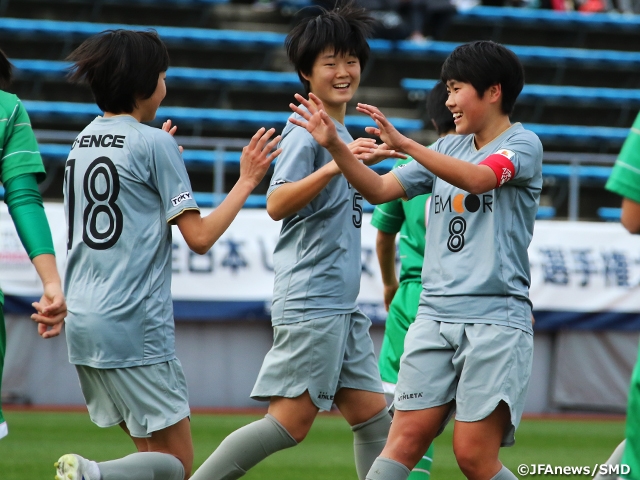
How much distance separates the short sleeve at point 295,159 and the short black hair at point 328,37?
1.05 ft

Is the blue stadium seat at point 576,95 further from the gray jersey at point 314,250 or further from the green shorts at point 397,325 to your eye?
the gray jersey at point 314,250

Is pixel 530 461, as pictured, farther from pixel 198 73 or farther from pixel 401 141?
pixel 198 73

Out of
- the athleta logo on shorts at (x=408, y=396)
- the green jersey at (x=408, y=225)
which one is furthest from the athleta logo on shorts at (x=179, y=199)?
the green jersey at (x=408, y=225)

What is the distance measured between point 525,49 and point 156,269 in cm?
1371

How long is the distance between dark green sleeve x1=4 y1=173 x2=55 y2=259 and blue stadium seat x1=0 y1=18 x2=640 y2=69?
11030mm

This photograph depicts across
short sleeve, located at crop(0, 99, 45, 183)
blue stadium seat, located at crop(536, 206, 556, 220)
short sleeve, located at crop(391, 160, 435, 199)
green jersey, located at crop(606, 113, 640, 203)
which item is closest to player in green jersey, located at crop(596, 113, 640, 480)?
green jersey, located at crop(606, 113, 640, 203)

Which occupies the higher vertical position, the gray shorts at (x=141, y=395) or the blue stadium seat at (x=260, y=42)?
the blue stadium seat at (x=260, y=42)

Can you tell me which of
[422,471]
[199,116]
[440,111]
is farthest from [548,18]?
[422,471]

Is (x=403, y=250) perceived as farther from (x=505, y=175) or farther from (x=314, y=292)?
(x=505, y=175)

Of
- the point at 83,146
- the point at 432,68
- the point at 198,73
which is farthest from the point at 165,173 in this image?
the point at 432,68

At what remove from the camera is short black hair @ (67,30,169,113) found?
11.4 feet

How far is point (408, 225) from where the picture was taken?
5.01 metres

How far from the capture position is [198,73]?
1447 cm

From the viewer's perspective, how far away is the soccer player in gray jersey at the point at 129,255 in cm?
342
